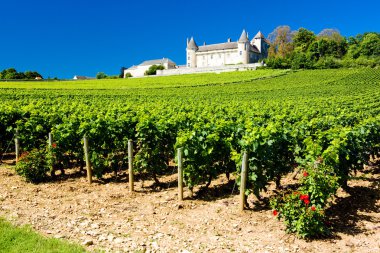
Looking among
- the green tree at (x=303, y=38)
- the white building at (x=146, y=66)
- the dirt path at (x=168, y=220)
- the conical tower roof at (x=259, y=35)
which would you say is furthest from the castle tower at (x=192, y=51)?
the dirt path at (x=168, y=220)

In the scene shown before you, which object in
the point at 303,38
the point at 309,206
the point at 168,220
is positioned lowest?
the point at 168,220

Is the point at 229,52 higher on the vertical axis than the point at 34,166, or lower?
higher

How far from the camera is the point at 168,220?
6848mm

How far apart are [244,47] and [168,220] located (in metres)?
114

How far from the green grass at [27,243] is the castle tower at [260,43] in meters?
127

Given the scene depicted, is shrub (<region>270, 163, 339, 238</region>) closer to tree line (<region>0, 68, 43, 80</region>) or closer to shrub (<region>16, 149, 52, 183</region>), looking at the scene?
shrub (<region>16, 149, 52, 183</region>)

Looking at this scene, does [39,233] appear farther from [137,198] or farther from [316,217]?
[316,217]

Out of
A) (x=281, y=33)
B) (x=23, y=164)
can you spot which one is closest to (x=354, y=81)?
(x=23, y=164)

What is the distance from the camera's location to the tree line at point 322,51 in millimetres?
83625

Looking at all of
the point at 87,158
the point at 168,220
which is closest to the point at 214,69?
the point at 87,158

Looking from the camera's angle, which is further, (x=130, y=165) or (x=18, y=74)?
(x=18, y=74)

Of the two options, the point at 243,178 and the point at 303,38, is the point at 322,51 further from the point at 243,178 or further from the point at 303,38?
the point at 243,178

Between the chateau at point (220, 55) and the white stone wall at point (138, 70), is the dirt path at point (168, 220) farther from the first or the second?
the white stone wall at point (138, 70)

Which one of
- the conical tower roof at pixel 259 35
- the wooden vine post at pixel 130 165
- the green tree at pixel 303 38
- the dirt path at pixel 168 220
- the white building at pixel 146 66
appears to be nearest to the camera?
the dirt path at pixel 168 220
